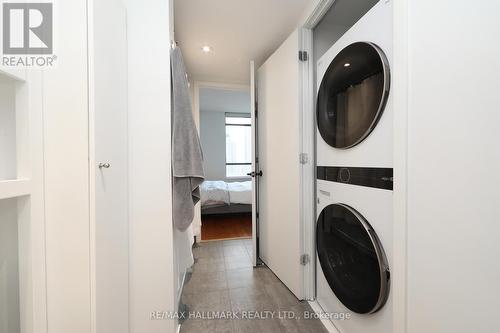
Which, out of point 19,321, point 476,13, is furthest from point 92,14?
point 476,13

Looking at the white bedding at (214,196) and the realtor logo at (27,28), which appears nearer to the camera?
the realtor logo at (27,28)

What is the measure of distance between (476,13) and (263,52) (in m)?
1.81

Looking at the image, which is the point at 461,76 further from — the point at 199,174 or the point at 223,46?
the point at 223,46

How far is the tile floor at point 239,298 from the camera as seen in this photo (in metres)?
1.25

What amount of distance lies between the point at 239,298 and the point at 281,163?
115 centimetres

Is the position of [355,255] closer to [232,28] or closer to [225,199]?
[232,28]

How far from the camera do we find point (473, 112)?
0.49m

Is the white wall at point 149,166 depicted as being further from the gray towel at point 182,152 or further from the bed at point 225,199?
the bed at point 225,199

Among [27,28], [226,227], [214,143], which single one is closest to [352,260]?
[27,28]

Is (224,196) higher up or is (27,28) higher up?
(27,28)

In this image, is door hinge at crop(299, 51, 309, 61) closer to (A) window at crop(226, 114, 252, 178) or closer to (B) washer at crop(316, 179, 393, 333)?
(B) washer at crop(316, 179, 393, 333)

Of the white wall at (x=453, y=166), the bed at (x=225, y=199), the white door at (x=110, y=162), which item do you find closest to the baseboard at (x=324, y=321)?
the white wall at (x=453, y=166)

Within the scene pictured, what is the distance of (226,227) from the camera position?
3.29 metres

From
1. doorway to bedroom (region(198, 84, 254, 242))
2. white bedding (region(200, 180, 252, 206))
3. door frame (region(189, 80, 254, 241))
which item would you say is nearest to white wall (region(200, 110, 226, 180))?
doorway to bedroom (region(198, 84, 254, 242))
